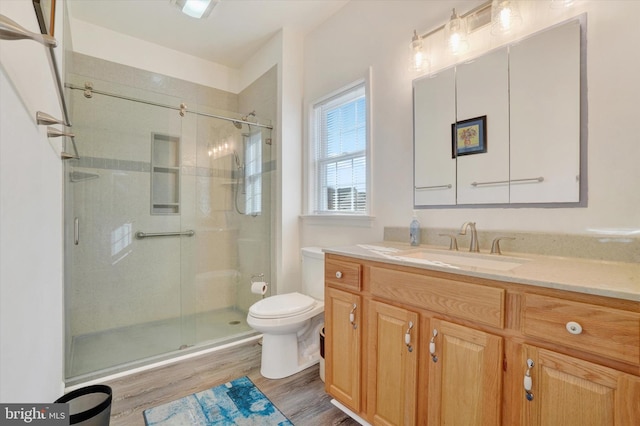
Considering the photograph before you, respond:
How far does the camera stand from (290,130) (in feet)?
8.85

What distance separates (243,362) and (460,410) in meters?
1.63

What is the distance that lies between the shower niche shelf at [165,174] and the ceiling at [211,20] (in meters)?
1.02

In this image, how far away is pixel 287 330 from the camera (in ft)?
6.36

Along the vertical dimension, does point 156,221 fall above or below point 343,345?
above

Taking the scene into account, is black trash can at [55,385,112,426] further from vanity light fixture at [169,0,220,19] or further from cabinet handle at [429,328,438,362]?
vanity light fixture at [169,0,220,19]

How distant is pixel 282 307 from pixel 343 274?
0.67 m

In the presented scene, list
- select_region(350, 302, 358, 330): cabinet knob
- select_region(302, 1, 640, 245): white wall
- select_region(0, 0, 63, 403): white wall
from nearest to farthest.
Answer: select_region(0, 0, 63, 403): white wall < select_region(302, 1, 640, 245): white wall < select_region(350, 302, 358, 330): cabinet knob

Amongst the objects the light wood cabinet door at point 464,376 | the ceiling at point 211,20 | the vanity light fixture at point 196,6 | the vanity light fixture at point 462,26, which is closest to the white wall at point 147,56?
the ceiling at point 211,20

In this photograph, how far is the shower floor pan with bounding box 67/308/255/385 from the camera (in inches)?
80.0

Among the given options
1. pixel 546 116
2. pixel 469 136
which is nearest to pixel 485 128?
pixel 469 136

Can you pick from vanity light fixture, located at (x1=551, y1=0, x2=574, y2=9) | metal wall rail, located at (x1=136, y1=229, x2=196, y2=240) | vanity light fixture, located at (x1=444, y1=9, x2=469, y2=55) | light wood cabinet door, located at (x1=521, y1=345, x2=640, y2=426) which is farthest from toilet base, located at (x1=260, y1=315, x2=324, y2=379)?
vanity light fixture, located at (x1=551, y1=0, x2=574, y2=9)

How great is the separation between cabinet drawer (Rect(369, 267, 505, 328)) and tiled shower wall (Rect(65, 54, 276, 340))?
1.76m
